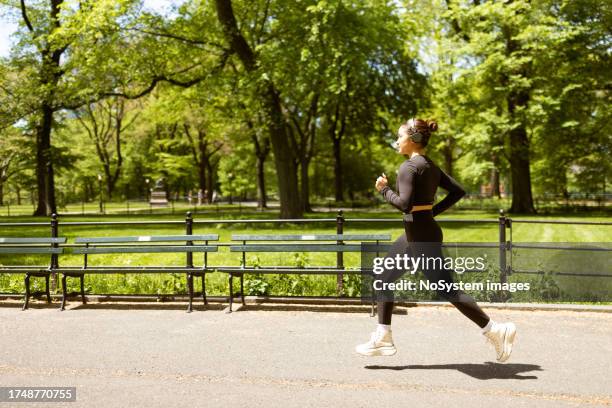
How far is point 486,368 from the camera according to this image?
5.44 m

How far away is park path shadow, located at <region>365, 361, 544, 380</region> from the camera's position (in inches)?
205

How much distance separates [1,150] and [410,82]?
29.1 metres

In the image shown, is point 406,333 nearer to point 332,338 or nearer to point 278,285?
point 332,338

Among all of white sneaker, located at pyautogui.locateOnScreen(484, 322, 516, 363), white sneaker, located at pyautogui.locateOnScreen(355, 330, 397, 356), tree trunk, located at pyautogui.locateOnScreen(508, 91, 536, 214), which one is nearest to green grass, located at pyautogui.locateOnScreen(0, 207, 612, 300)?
white sneaker, located at pyautogui.locateOnScreen(484, 322, 516, 363)

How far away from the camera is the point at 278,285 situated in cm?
912

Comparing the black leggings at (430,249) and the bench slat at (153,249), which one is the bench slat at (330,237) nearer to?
the bench slat at (153,249)

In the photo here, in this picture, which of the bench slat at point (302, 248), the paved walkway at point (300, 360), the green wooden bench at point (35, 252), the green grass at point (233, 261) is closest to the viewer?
the paved walkway at point (300, 360)

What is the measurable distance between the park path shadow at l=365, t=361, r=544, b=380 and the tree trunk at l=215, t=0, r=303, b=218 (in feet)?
55.0

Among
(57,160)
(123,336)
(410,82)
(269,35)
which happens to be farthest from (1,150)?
(123,336)

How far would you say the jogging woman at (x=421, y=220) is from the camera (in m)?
5.20

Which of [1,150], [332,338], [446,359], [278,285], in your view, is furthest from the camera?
[1,150]

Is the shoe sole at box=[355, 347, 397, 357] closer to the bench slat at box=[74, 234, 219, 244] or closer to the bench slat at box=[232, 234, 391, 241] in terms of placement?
the bench slat at box=[232, 234, 391, 241]

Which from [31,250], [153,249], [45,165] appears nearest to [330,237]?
[153,249]

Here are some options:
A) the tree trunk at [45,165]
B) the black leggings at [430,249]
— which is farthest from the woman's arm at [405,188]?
the tree trunk at [45,165]
